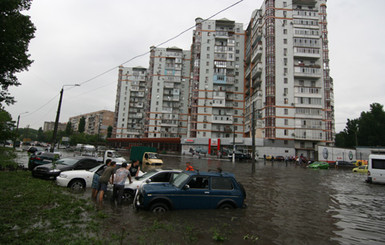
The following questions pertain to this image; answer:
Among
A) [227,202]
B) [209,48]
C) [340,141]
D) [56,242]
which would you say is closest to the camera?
[56,242]

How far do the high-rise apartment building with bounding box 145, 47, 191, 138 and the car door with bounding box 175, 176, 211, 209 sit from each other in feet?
236

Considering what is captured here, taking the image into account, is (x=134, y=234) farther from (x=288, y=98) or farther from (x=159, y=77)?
(x=159, y=77)

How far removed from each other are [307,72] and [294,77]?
10.4 feet

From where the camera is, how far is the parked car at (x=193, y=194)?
7258mm

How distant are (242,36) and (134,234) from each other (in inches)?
2951

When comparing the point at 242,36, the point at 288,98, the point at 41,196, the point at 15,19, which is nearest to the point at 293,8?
the point at 242,36

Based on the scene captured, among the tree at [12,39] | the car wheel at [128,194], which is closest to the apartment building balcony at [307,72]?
the tree at [12,39]

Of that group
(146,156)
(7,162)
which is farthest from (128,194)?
(146,156)

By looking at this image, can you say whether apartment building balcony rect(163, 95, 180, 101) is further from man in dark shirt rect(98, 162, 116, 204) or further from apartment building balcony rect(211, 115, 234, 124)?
man in dark shirt rect(98, 162, 116, 204)

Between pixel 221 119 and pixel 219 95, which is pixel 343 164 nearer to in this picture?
pixel 221 119

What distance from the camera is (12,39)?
44.9ft

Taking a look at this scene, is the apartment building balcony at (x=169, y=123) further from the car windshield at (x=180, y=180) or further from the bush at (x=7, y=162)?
the car windshield at (x=180, y=180)

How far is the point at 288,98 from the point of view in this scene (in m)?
53.7

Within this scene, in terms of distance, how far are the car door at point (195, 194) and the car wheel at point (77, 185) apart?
20.0 feet
